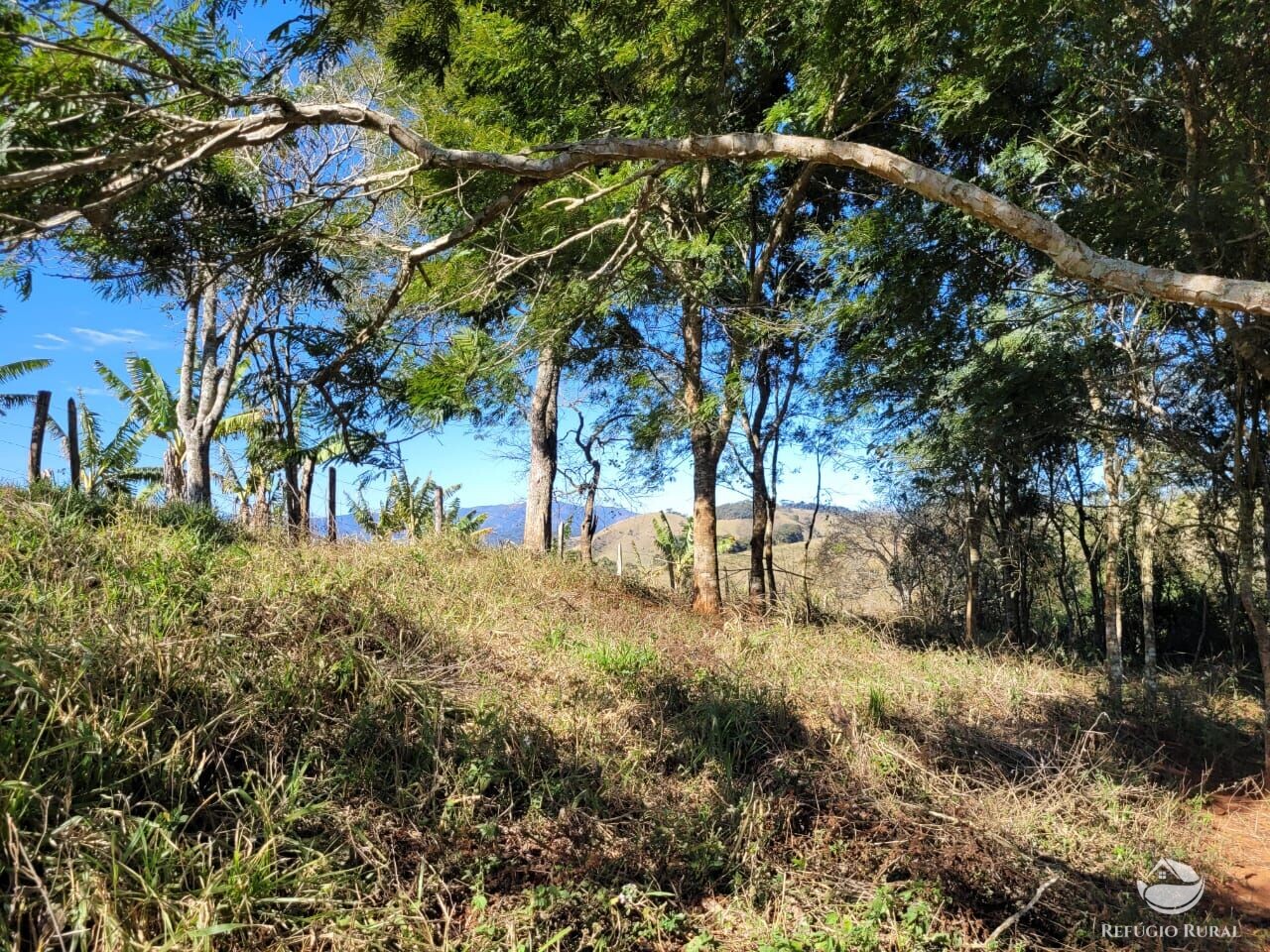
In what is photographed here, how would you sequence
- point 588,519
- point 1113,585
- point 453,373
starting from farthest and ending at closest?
point 588,519 → point 1113,585 → point 453,373

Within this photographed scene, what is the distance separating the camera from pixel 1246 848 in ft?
14.8

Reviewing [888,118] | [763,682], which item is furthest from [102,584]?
[888,118]

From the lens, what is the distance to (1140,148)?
16.3ft

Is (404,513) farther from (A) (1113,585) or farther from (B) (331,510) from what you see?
(A) (1113,585)

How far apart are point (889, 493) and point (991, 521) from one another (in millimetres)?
1680

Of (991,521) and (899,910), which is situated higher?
(991,521)

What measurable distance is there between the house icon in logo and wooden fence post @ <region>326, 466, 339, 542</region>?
7.40 metres

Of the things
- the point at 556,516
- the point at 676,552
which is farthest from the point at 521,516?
the point at 676,552

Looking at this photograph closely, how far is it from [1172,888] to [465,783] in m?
4.11

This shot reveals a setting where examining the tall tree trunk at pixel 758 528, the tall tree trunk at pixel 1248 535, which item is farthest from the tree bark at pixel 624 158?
the tall tree trunk at pixel 758 528

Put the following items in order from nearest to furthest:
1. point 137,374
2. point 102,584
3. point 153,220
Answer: point 153,220, point 102,584, point 137,374

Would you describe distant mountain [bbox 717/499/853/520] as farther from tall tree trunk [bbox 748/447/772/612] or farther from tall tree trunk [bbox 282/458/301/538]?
tall tree trunk [bbox 282/458/301/538]

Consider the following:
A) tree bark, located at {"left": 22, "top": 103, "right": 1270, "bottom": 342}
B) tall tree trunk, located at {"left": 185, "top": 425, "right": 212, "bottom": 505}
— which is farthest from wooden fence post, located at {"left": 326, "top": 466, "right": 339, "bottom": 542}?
tree bark, located at {"left": 22, "top": 103, "right": 1270, "bottom": 342}

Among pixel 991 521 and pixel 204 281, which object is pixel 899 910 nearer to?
pixel 204 281
